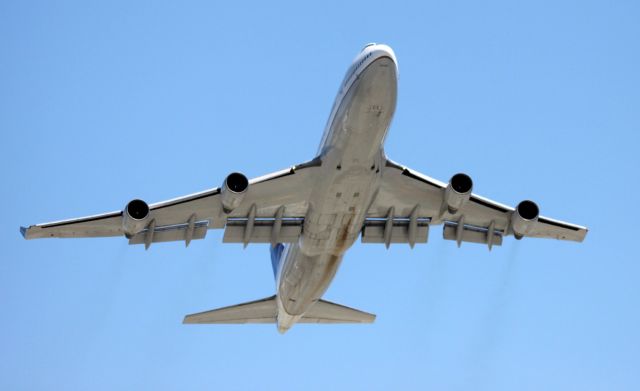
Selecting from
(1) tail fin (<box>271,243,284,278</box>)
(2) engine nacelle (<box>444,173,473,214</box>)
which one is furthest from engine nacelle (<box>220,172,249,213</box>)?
(2) engine nacelle (<box>444,173,473,214</box>)

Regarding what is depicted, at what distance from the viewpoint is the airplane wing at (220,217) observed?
111 ft

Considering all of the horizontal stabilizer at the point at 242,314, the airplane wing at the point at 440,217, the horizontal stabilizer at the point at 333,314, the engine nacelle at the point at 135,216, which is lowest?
the horizontal stabilizer at the point at 242,314

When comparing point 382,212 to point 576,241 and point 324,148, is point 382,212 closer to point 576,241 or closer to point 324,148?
point 324,148

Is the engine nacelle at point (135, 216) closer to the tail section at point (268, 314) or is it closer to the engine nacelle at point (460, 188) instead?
the tail section at point (268, 314)

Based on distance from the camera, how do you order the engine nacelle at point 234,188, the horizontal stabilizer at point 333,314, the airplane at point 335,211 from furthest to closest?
the horizontal stabilizer at point 333,314 < the engine nacelle at point 234,188 < the airplane at point 335,211

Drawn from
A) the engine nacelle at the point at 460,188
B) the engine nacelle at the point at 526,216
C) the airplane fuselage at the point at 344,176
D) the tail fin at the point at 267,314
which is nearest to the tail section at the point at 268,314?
the tail fin at the point at 267,314

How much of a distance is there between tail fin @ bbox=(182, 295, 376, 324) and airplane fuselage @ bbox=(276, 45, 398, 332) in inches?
117

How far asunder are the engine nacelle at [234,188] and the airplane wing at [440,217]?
497cm

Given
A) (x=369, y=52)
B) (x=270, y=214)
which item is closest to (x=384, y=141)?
(x=369, y=52)

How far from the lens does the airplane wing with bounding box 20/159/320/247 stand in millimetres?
33812

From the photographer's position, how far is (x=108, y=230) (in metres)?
→ 34.9

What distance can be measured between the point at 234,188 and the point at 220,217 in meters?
2.59

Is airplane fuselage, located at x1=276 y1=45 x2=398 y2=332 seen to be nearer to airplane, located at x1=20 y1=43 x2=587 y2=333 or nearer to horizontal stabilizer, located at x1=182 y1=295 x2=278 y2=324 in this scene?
airplane, located at x1=20 y1=43 x2=587 y2=333

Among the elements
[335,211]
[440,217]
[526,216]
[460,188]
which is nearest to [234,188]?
[335,211]
